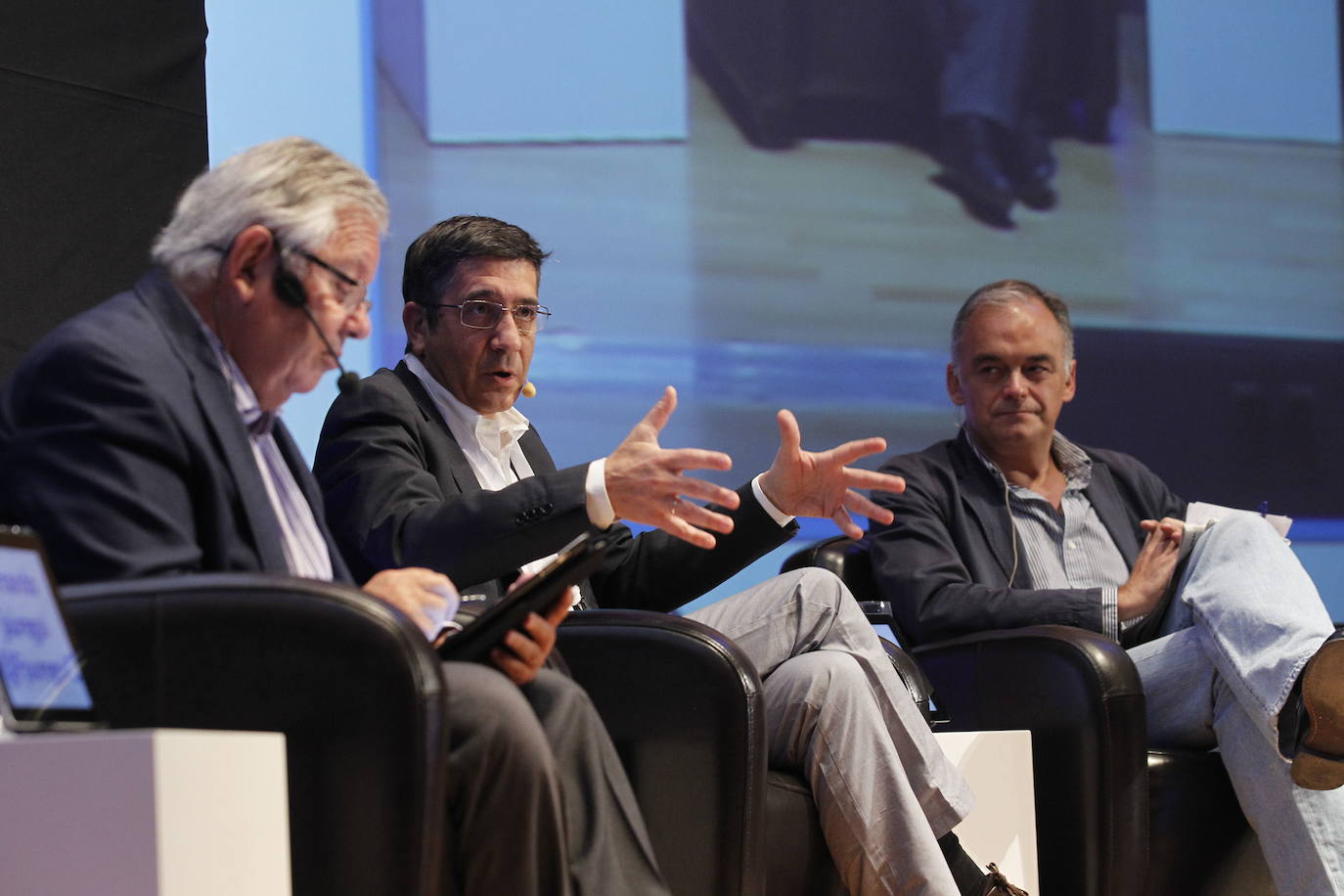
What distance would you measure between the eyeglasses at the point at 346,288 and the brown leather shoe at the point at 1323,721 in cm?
167

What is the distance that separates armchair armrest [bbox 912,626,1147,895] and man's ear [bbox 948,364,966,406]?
822 mm

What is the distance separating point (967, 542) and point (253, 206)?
75.8 inches

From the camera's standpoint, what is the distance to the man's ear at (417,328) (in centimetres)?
281

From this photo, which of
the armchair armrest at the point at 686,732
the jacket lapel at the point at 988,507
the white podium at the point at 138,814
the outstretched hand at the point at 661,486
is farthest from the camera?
the jacket lapel at the point at 988,507

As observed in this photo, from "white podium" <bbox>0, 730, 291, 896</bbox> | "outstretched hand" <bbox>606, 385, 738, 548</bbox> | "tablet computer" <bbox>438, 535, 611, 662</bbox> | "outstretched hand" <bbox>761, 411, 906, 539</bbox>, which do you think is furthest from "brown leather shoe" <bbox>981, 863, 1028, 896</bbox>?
"white podium" <bbox>0, 730, 291, 896</bbox>

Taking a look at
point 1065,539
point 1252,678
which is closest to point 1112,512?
point 1065,539

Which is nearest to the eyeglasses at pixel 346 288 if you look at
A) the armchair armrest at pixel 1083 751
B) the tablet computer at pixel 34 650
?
the tablet computer at pixel 34 650

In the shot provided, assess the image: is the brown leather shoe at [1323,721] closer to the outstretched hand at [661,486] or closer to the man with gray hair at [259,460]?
the outstretched hand at [661,486]

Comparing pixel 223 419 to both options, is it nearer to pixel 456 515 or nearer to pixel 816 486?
pixel 456 515

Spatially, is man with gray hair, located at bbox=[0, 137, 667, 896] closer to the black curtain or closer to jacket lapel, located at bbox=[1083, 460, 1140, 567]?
the black curtain

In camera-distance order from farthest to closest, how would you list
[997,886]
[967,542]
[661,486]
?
[967,542], [997,886], [661,486]

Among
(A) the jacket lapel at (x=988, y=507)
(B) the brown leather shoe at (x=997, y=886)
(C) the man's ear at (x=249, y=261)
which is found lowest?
(B) the brown leather shoe at (x=997, y=886)

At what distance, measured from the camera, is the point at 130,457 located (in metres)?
1.61

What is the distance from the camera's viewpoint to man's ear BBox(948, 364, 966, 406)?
3.55 m
